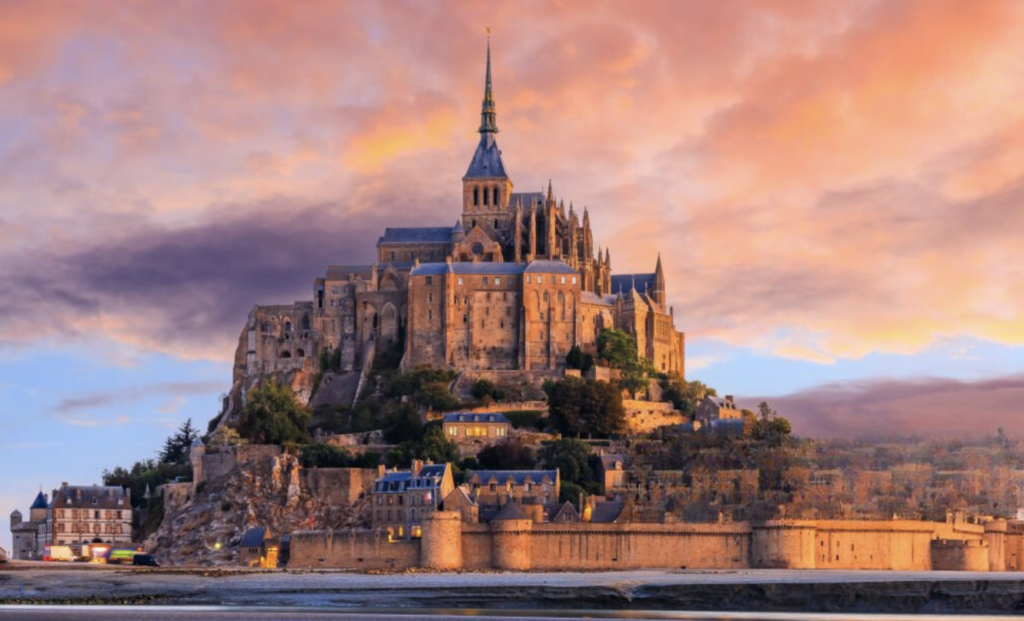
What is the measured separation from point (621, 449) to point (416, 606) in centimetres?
3890

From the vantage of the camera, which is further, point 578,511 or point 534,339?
point 534,339

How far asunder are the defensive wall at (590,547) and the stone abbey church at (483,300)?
102ft

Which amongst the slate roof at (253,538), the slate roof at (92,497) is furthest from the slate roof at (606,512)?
the slate roof at (92,497)

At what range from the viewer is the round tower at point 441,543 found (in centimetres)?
9694

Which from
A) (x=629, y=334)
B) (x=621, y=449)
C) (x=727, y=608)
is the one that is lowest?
(x=727, y=608)

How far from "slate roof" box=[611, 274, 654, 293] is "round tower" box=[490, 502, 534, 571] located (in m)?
42.7

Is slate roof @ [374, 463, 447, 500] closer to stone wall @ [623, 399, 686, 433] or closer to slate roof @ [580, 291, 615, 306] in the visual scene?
stone wall @ [623, 399, 686, 433]

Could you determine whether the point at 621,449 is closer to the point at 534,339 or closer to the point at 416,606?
the point at 534,339

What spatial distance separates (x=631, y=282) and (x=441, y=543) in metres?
46.5

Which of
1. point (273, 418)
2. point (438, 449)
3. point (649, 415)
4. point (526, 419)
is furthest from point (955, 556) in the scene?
point (273, 418)

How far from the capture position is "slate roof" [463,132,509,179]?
142000 mm

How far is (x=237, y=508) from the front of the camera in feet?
361

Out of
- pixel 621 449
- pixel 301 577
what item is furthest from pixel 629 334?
pixel 301 577

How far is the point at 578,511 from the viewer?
103562mm
